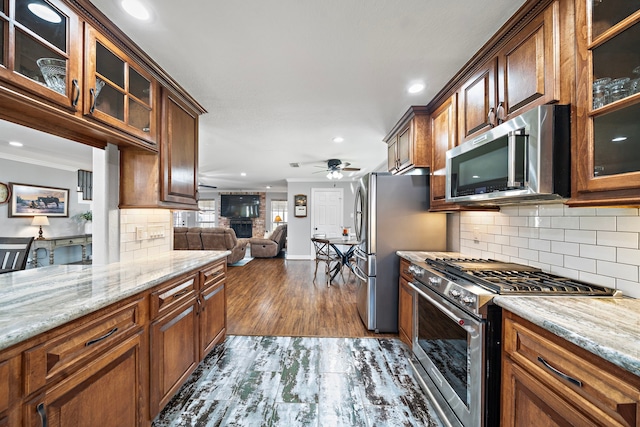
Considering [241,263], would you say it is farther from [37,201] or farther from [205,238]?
[37,201]

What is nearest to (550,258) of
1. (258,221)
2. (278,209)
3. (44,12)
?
(44,12)

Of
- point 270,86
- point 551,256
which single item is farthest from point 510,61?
point 270,86

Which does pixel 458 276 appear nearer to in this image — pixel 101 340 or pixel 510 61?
pixel 510 61

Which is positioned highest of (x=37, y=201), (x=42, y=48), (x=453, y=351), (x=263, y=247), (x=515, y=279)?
(x=42, y=48)

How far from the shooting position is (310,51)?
5.38 feet

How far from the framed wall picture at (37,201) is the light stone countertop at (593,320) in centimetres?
541

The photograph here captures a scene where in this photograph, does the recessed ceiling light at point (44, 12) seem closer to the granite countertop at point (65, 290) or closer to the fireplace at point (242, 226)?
the granite countertop at point (65, 290)

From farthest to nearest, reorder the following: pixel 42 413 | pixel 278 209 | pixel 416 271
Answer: pixel 278 209 < pixel 416 271 < pixel 42 413

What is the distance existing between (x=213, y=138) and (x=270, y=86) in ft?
5.66

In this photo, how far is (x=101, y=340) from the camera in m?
1.07

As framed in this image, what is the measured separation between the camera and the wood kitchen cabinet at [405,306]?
2.27 metres

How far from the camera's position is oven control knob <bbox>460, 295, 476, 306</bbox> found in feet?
4.15

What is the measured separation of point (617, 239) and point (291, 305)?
10.4 ft

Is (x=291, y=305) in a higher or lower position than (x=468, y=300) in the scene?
lower
